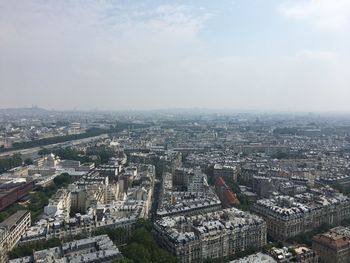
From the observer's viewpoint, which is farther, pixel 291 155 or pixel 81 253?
pixel 291 155

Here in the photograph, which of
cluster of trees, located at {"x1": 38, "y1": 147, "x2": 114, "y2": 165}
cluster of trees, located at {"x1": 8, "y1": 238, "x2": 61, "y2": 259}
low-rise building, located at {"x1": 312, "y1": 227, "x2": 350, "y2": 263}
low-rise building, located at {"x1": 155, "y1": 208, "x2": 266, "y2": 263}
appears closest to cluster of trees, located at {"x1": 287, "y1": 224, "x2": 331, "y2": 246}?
low-rise building, located at {"x1": 312, "y1": 227, "x2": 350, "y2": 263}

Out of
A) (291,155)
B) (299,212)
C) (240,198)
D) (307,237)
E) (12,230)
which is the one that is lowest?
(307,237)

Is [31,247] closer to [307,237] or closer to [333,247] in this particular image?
[333,247]

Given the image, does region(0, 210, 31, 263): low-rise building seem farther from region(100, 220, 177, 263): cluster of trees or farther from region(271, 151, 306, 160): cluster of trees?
region(271, 151, 306, 160): cluster of trees

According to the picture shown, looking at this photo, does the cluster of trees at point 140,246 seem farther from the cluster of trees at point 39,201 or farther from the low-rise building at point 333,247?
the low-rise building at point 333,247

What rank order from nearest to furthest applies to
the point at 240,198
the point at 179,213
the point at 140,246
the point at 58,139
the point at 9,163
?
the point at 140,246, the point at 179,213, the point at 240,198, the point at 9,163, the point at 58,139

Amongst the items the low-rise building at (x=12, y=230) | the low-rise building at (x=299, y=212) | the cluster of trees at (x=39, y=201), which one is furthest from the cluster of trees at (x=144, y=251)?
the cluster of trees at (x=39, y=201)

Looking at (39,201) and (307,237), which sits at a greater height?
(39,201)

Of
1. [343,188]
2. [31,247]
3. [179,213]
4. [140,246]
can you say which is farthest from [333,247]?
[31,247]
